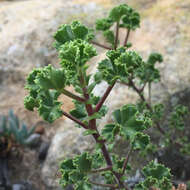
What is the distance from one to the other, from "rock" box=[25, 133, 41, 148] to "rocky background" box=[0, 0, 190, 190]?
0.26 feet

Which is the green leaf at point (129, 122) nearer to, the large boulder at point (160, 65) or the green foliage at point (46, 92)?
the green foliage at point (46, 92)

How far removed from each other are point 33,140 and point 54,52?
3.83ft

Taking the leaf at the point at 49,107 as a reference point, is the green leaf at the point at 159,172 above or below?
below

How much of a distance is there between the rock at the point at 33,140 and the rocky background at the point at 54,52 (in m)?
0.08

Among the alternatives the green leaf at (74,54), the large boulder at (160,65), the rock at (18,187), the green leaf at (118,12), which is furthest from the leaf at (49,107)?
the rock at (18,187)

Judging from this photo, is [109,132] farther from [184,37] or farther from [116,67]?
[184,37]

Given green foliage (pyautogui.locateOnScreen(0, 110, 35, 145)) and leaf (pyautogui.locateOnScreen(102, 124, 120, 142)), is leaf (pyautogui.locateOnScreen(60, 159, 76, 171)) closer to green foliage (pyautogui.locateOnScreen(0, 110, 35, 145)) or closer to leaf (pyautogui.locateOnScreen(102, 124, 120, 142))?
leaf (pyautogui.locateOnScreen(102, 124, 120, 142))

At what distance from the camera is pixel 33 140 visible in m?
3.15

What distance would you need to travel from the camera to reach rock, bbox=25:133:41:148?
3117mm


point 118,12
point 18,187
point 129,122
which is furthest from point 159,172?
point 18,187

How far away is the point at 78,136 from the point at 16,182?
745 mm

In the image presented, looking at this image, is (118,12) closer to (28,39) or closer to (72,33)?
(72,33)

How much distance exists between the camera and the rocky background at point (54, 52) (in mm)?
2869

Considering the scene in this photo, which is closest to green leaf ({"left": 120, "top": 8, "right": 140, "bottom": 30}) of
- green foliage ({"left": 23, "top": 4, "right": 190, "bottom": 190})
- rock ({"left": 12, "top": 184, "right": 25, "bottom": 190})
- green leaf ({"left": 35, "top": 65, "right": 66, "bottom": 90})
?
green foliage ({"left": 23, "top": 4, "right": 190, "bottom": 190})
